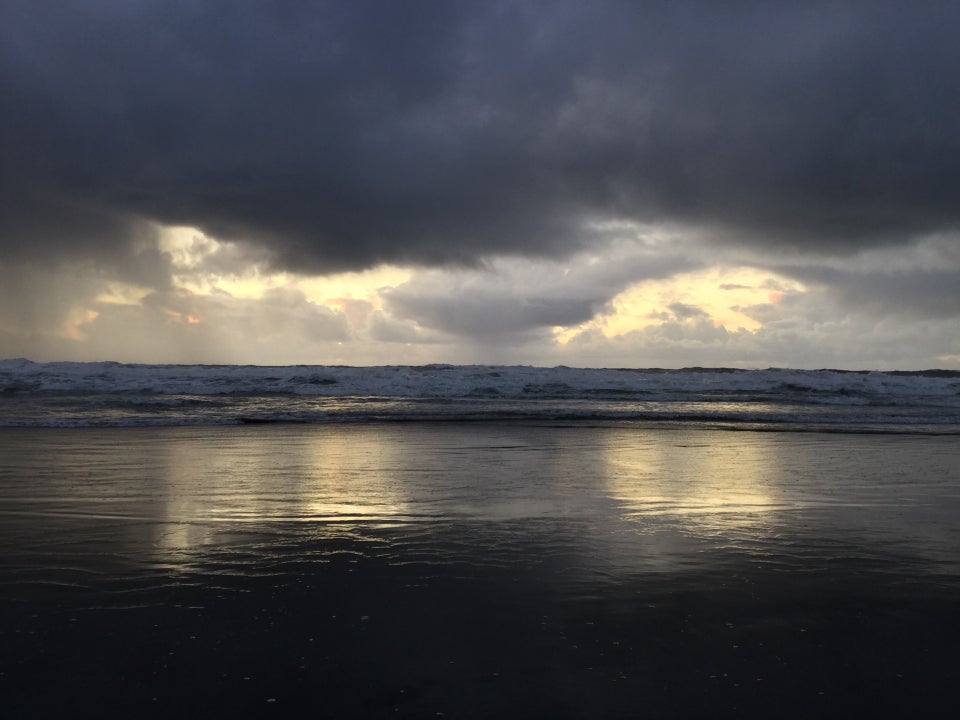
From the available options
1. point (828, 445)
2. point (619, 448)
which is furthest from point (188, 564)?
point (828, 445)

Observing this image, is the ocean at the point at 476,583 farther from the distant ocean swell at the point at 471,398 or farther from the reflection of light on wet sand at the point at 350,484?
the distant ocean swell at the point at 471,398

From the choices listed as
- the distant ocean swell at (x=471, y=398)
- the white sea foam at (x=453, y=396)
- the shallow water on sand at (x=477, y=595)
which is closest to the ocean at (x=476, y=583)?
the shallow water on sand at (x=477, y=595)

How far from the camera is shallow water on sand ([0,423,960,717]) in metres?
2.68

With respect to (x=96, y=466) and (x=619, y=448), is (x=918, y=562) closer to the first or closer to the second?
(x=619, y=448)

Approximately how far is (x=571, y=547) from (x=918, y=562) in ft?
7.08

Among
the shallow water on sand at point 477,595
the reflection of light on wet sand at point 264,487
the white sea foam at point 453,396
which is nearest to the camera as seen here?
the shallow water on sand at point 477,595

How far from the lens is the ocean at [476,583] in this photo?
269cm

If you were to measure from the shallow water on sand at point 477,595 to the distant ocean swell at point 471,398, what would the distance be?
10.6 m

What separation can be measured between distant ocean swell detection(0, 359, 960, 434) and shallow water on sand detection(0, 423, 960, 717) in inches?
417

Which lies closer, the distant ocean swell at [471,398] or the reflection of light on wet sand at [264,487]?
the reflection of light on wet sand at [264,487]

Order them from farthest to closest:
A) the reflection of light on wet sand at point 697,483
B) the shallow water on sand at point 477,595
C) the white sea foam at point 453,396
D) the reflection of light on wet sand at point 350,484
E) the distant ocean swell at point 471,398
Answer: the white sea foam at point 453,396
the distant ocean swell at point 471,398
the reflection of light on wet sand at point 350,484
the reflection of light on wet sand at point 697,483
the shallow water on sand at point 477,595

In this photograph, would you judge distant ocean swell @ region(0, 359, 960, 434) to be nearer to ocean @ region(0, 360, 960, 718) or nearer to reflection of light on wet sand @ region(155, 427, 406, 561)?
reflection of light on wet sand @ region(155, 427, 406, 561)

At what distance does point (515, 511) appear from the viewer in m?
6.07

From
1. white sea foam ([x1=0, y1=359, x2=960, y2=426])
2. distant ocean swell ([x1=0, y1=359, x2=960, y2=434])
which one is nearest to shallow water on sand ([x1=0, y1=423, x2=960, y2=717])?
distant ocean swell ([x1=0, y1=359, x2=960, y2=434])
